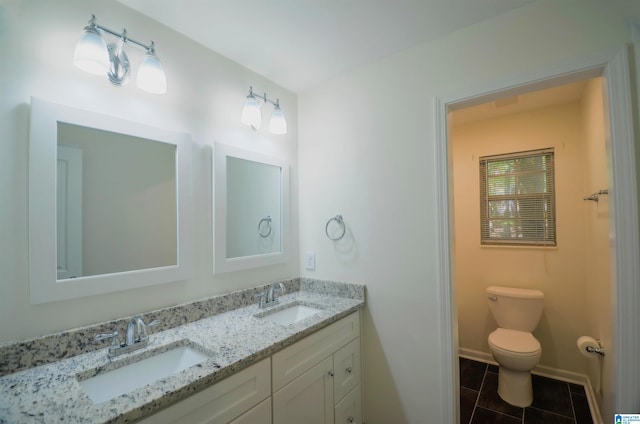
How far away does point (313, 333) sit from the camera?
1.39m

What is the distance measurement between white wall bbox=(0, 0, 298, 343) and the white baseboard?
236cm

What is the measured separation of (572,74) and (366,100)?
1.02 meters

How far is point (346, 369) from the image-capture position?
5.33ft

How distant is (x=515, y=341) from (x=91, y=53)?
3.09 metres

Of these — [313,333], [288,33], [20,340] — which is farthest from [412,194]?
[20,340]

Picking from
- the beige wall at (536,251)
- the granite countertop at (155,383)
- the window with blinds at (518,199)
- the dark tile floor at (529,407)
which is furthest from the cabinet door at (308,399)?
the window with blinds at (518,199)

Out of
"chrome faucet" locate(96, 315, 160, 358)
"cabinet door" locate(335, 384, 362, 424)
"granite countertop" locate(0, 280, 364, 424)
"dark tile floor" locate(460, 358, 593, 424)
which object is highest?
"chrome faucet" locate(96, 315, 160, 358)

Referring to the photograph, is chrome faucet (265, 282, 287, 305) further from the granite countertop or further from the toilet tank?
the toilet tank

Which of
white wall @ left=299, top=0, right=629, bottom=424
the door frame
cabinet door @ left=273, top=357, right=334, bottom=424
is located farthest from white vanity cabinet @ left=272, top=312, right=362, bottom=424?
the door frame

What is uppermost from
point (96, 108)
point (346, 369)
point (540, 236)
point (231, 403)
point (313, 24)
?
point (313, 24)

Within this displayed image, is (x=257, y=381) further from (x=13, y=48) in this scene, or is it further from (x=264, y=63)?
(x=264, y=63)

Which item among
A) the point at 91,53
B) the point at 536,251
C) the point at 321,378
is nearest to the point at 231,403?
the point at 321,378

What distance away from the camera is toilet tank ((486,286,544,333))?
92.5 inches

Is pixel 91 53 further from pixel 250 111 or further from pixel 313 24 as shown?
pixel 313 24
